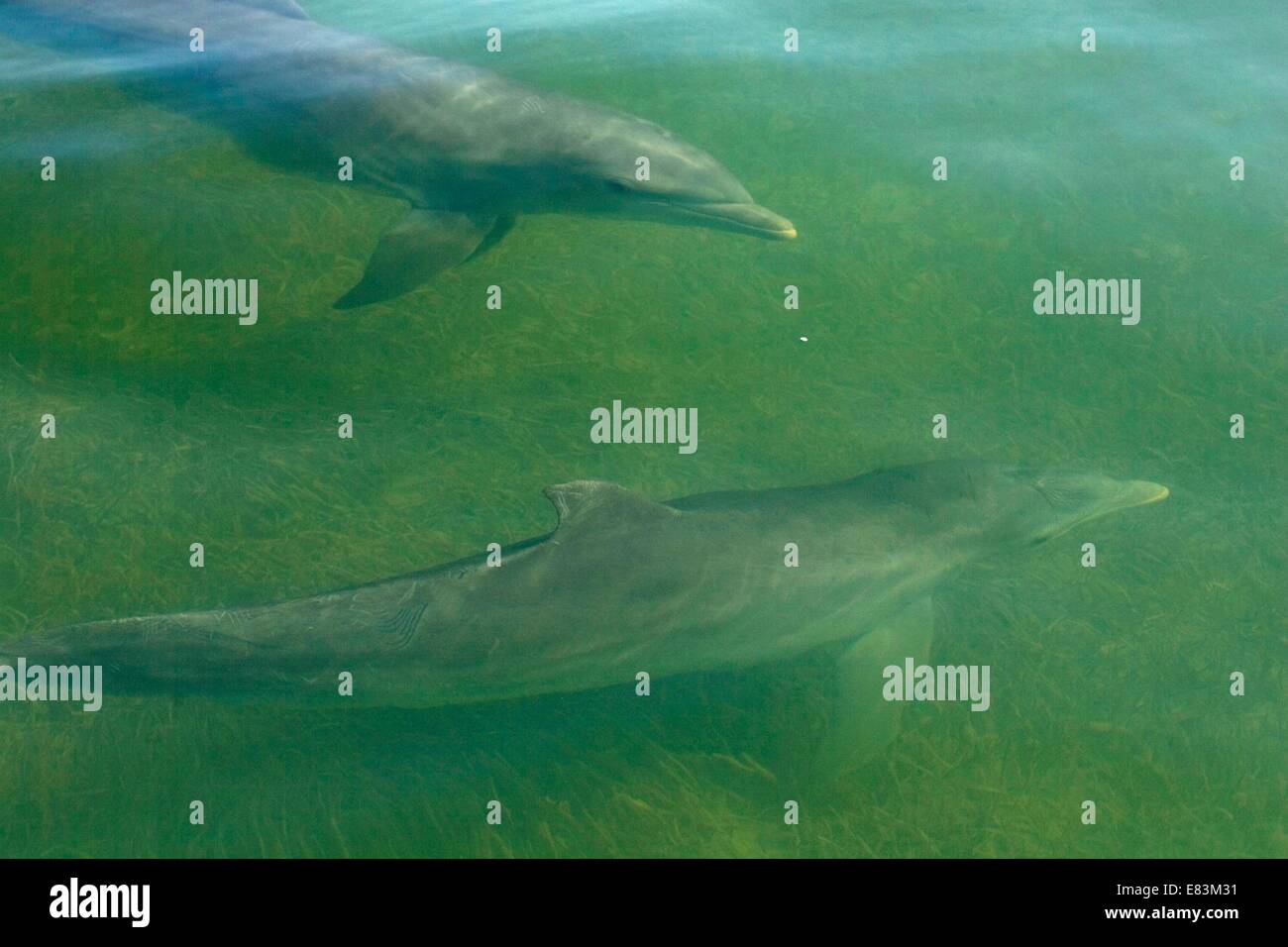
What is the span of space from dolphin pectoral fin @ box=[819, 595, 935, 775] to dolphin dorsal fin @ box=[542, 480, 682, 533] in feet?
4.64

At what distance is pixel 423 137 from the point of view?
8.05 meters

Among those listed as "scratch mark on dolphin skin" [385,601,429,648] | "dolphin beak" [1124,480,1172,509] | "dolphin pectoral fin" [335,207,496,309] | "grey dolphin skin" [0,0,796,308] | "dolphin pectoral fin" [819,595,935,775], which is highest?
"grey dolphin skin" [0,0,796,308]

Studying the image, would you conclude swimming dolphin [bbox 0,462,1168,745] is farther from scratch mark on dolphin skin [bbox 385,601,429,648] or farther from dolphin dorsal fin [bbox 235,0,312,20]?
dolphin dorsal fin [bbox 235,0,312,20]

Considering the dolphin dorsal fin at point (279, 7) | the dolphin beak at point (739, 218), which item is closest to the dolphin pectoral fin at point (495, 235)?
the dolphin beak at point (739, 218)

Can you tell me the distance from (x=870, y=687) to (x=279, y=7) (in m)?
7.11

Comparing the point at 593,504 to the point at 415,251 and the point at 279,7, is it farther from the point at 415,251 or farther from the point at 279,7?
the point at 279,7

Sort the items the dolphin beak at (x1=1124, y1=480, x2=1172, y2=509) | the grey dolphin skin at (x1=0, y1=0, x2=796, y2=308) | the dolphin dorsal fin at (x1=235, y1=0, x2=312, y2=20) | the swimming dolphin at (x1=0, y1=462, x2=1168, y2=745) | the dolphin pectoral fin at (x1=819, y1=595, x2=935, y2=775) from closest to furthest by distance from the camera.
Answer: the swimming dolphin at (x1=0, y1=462, x2=1168, y2=745) < the dolphin pectoral fin at (x1=819, y1=595, x2=935, y2=775) < the dolphin beak at (x1=1124, y1=480, x2=1172, y2=509) < the grey dolphin skin at (x1=0, y1=0, x2=796, y2=308) < the dolphin dorsal fin at (x1=235, y1=0, x2=312, y2=20)

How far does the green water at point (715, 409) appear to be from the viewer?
5512mm

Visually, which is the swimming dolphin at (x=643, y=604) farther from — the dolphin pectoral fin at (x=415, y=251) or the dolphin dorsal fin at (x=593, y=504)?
the dolphin pectoral fin at (x=415, y=251)

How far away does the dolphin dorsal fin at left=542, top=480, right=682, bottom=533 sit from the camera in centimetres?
548

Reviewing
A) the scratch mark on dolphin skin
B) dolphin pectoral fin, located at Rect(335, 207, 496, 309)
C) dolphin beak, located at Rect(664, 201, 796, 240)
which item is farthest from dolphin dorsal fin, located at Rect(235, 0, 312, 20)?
the scratch mark on dolphin skin

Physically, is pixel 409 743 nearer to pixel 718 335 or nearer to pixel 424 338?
pixel 424 338

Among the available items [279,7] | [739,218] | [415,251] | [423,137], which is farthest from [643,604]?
[279,7]

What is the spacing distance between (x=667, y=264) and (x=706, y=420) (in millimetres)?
1480
